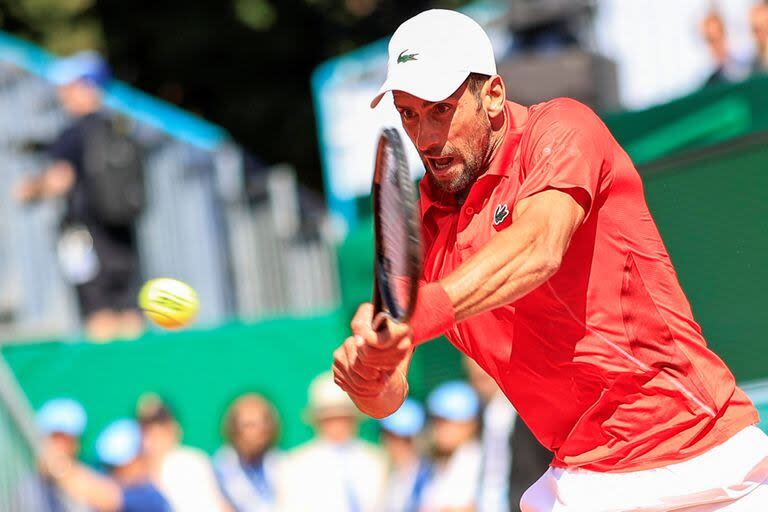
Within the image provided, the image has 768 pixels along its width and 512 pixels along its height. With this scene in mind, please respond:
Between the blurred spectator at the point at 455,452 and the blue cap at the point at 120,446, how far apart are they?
1996 millimetres

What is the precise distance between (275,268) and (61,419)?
3.68 m

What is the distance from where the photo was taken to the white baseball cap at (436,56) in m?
3.55

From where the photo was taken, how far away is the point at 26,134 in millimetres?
12031

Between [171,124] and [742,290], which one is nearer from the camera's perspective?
[742,290]

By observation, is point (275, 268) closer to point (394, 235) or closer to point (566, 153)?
point (566, 153)

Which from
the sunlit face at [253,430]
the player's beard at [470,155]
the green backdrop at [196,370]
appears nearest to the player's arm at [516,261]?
the player's beard at [470,155]

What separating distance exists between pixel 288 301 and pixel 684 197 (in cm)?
665

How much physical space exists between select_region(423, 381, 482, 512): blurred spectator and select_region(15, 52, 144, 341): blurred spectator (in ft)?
11.5

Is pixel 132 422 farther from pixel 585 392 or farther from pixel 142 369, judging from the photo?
pixel 585 392

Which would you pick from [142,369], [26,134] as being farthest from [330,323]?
[26,134]

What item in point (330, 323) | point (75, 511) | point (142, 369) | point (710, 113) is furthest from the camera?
point (330, 323)

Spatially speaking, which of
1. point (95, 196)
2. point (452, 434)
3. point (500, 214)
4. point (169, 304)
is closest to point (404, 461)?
point (452, 434)

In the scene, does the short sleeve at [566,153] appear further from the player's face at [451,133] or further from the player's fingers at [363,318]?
the player's fingers at [363,318]

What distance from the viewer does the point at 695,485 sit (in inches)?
144
